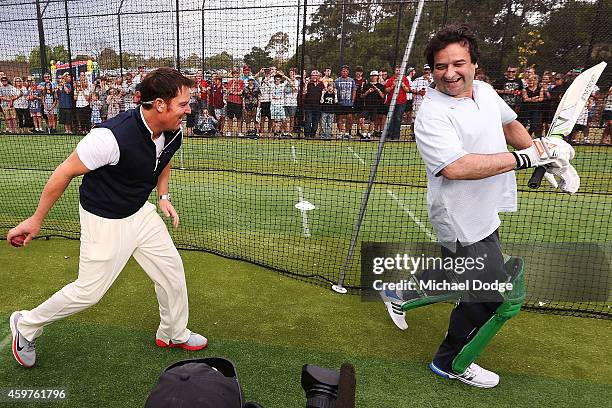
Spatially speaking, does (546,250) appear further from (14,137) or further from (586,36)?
(14,137)

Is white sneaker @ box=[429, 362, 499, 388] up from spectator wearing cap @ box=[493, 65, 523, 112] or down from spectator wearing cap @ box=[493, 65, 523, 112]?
down

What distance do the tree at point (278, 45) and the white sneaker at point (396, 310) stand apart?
324 inches

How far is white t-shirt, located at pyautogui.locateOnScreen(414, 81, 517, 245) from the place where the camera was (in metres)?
2.57

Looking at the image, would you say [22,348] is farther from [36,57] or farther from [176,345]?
[36,57]

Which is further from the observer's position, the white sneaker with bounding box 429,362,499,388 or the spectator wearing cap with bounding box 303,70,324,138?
the spectator wearing cap with bounding box 303,70,324,138

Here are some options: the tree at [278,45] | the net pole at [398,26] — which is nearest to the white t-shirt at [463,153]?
the tree at [278,45]

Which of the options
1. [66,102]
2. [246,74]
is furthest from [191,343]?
[66,102]

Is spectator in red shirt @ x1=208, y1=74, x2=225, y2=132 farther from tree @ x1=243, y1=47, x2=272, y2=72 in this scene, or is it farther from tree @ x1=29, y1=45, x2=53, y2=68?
tree @ x1=29, y1=45, x2=53, y2=68

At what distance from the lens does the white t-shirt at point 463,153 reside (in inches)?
101

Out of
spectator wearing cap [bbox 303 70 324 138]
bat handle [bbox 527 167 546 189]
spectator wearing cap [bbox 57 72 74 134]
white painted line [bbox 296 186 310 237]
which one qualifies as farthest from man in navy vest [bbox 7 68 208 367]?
spectator wearing cap [bbox 57 72 74 134]

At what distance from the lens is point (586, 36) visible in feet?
46.6

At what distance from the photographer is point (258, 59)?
12.0m

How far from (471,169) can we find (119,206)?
7.12 feet

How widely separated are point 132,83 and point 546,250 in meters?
11.1
